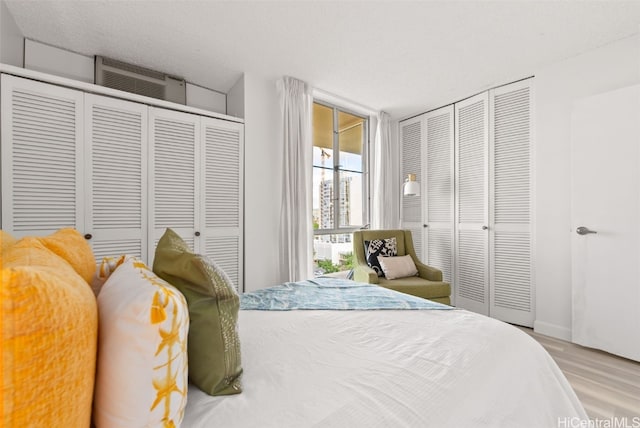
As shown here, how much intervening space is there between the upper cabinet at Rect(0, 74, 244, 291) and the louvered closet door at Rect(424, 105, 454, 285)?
2603 mm

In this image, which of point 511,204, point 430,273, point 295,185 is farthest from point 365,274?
point 511,204

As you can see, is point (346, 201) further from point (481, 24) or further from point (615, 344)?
point (615, 344)

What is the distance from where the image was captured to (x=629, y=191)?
2293 millimetres

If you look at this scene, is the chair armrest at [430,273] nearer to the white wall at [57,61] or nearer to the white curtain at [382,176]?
the white curtain at [382,176]

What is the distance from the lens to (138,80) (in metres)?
2.68

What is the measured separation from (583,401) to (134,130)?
3.71m

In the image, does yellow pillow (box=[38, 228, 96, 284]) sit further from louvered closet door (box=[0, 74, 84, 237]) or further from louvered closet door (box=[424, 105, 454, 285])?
louvered closet door (box=[424, 105, 454, 285])

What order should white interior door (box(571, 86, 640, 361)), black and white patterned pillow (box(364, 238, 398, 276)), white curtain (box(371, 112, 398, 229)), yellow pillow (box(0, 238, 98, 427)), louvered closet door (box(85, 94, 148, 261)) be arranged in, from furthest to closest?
white curtain (box(371, 112, 398, 229))
black and white patterned pillow (box(364, 238, 398, 276))
white interior door (box(571, 86, 640, 361))
louvered closet door (box(85, 94, 148, 261))
yellow pillow (box(0, 238, 98, 427))

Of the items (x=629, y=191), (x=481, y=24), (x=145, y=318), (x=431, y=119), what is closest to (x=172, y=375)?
(x=145, y=318)

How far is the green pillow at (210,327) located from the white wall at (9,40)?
2407 mm

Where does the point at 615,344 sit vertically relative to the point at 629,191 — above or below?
below

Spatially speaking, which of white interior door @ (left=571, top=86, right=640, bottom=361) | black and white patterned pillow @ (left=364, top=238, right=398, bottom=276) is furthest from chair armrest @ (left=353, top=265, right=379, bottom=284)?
white interior door @ (left=571, top=86, right=640, bottom=361)

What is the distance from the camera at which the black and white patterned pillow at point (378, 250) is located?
331 centimetres

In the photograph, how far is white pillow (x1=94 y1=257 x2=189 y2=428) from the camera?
1.82ft
